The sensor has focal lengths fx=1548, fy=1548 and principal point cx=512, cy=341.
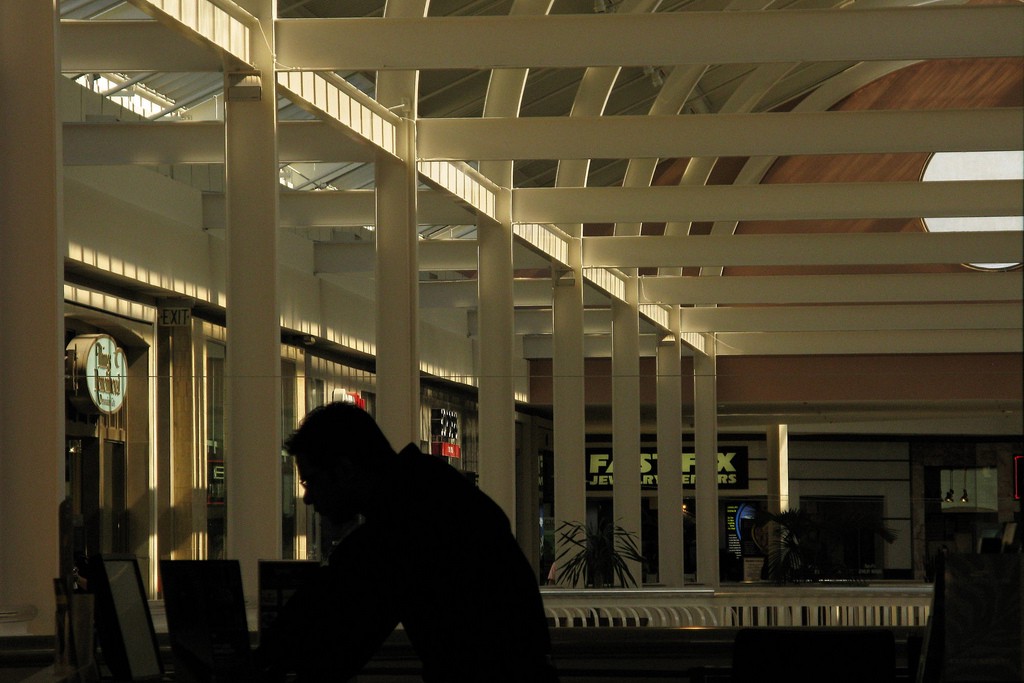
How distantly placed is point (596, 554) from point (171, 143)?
6.47 m

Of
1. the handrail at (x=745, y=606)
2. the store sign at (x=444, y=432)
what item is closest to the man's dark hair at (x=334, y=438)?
the handrail at (x=745, y=606)

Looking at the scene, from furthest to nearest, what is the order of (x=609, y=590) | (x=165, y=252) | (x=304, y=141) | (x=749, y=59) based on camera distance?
(x=165, y=252)
(x=304, y=141)
(x=749, y=59)
(x=609, y=590)

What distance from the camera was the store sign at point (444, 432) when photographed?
8.16 meters

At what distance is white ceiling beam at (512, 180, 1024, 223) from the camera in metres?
14.8

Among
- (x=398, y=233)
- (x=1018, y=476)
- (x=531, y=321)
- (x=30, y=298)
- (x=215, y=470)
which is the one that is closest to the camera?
(x=1018, y=476)

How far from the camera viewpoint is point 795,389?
8.59 metres

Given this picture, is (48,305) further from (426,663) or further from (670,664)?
(426,663)

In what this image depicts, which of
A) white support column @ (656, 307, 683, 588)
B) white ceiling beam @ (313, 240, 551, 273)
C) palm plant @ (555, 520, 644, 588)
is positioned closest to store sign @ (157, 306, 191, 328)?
white ceiling beam @ (313, 240, 551, 273)

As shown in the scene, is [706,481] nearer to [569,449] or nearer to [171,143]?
[569,449]

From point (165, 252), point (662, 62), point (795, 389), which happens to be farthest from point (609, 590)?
point (165, 252)

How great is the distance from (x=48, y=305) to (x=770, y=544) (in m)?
3.58

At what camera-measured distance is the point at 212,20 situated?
935cm

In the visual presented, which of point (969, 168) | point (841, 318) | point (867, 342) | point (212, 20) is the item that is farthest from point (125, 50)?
point (969, 168)

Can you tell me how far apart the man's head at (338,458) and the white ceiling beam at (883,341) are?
583 inches
